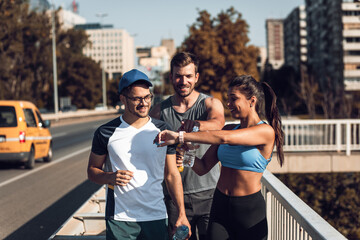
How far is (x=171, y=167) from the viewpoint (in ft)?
11.0

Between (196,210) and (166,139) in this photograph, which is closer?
(166,139)

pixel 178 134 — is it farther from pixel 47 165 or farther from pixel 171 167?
pixel 47 165

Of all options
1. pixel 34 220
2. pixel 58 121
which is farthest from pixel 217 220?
pixel 58 121

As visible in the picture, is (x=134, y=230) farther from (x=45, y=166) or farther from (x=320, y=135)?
(x=45, y=166)

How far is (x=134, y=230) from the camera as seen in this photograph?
3.14 metres

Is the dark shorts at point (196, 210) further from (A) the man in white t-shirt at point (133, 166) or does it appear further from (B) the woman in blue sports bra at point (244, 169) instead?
(A) the man in white t-shirt at point (133, 166)

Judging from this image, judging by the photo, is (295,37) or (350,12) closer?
(350,12)

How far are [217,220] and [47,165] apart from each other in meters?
12.2

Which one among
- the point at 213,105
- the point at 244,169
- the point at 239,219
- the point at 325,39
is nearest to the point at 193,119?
the point at 213,105

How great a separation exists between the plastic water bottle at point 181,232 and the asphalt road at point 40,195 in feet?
13.2

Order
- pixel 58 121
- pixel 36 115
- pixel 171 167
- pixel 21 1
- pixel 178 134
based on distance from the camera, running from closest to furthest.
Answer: pixel 178 134 < pixel 171 167 < pixel 36 115 < pixel 58 121 < pixel 21 1

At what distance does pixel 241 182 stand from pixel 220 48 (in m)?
33.9

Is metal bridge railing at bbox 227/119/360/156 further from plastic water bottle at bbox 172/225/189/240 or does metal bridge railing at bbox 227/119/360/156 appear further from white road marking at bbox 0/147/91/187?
plastic water bottle at bbox 172/225/189/240

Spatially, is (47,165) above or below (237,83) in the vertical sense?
below
